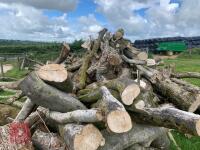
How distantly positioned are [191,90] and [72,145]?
132 inches

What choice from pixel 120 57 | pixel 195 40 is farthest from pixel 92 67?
pixel 195 40

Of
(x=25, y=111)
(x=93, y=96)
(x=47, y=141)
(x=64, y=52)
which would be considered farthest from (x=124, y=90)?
(x=64, y=52)

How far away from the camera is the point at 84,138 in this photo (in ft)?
18.4

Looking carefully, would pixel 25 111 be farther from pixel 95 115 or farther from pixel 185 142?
pixel 185 142

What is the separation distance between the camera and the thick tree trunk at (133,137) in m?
6.01

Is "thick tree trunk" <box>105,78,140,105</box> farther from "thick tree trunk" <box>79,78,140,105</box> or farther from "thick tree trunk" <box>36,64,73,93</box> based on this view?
"thick tree trunk" <box>36,64,73,93</box>

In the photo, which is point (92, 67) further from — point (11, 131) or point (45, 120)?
point (11, 131)

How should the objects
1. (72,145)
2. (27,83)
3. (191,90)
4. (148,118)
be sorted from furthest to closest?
(191,90) → (27,83) → (148,118) → (72,145)

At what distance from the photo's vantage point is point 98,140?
5699 millimetres

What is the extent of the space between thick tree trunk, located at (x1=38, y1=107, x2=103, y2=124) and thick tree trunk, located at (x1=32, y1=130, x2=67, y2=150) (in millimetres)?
269

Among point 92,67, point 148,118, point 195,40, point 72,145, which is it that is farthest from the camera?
point 195,40

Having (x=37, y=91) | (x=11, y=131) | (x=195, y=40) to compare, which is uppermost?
(x=37, y=91)

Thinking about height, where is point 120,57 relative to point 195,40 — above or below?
above

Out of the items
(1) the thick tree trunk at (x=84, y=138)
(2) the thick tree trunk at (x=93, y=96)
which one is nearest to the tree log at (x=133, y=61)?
(2) the thick tree trunk at (x=93, y=96)
